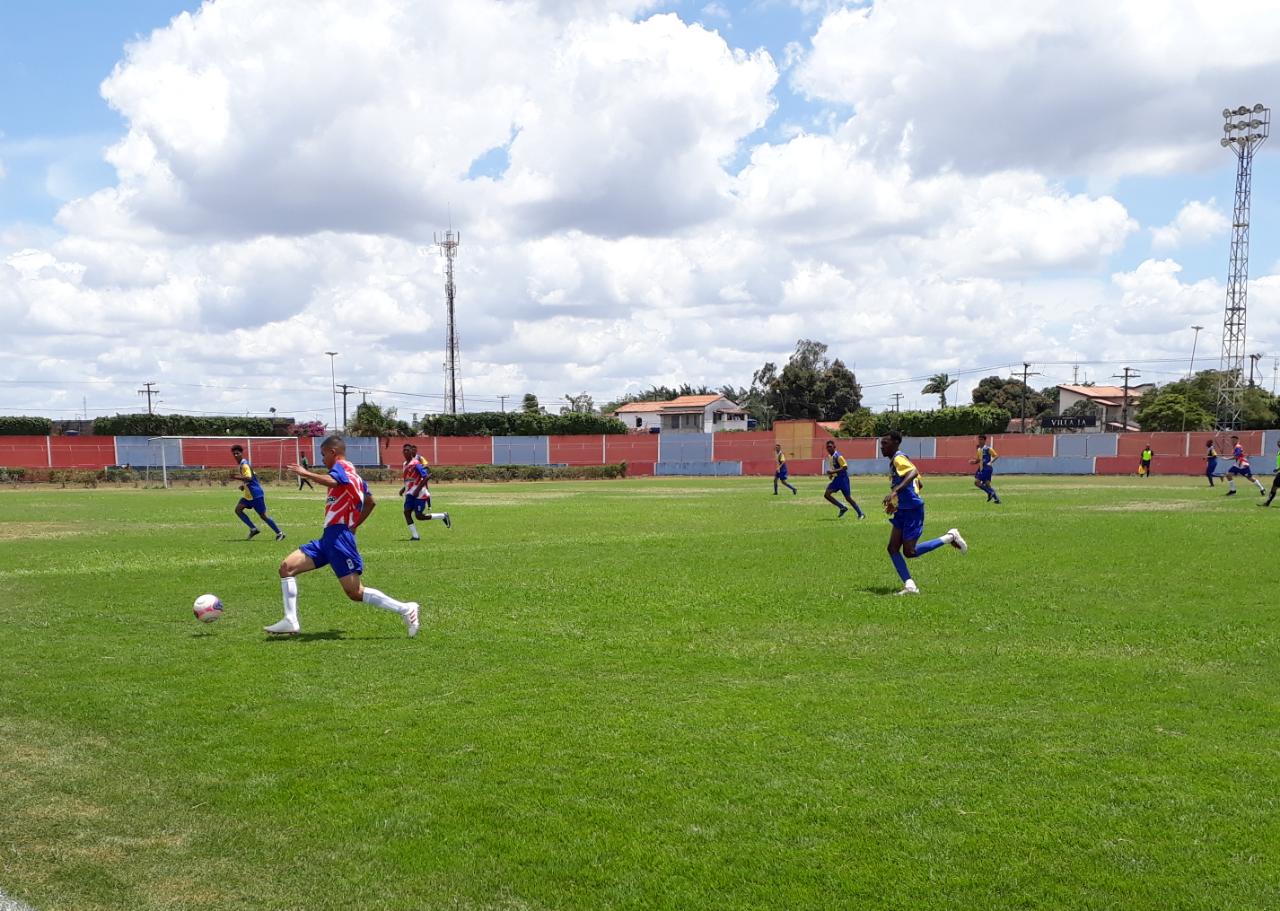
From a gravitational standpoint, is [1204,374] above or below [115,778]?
above

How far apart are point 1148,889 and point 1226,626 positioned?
7.08 meters

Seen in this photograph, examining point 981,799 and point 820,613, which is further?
point 820,613

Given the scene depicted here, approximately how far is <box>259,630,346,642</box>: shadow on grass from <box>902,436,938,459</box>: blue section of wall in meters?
60.7

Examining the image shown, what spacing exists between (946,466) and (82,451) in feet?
186

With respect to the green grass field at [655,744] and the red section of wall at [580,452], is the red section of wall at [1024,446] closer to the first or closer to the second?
the red section of wall at [580,452]

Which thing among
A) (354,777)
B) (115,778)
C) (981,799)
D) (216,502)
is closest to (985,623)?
(981,799)

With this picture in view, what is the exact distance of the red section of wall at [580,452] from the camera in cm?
7106

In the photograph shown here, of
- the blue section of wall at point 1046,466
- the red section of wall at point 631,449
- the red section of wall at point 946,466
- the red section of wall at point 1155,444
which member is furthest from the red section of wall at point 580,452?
the red section of wall at point 1155,444

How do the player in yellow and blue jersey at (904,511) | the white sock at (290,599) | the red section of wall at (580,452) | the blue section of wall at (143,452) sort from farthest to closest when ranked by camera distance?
the red section of wall at (580,452)
the blue section of wall at (143,452)
the player in yellow and blue jersey at (904,511)
the white sock at (290,599)

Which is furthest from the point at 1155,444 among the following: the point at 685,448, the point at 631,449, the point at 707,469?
the point at 631,449

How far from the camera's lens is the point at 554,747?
666cm

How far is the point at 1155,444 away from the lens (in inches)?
2336

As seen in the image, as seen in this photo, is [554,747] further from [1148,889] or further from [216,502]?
[216,502]

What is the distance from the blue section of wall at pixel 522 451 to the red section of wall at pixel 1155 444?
38.2 meters
